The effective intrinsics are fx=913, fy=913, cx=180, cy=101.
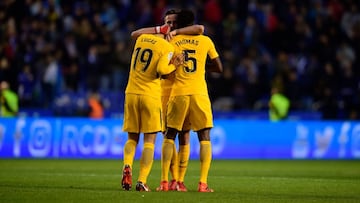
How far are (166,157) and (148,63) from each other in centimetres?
134

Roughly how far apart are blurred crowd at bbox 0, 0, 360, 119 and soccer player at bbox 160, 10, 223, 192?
13369 mm

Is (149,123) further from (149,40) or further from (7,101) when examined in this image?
(7,101)

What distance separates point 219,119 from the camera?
25.2m

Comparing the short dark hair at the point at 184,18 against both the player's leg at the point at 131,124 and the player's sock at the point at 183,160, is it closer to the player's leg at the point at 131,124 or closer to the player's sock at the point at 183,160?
the player's leg at the point at 131,124

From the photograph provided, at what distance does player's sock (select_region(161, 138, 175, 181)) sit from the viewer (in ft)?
41.5

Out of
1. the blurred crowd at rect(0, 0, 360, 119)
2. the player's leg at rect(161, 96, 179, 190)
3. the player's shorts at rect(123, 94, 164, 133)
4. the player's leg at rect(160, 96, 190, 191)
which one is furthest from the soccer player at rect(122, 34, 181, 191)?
the blurred crowd at rect(0, 0, 360, 119)

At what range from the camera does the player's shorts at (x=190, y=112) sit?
1267cm

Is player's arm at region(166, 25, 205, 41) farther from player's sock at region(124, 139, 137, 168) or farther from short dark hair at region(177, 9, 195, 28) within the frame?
player's sock at region(124, 139, 137, 168)

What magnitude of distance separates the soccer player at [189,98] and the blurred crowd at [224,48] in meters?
13.4

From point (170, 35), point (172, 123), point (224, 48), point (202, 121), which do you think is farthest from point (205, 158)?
point (224, 48)

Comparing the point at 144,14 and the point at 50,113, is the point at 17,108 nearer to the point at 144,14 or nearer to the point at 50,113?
the point at 50,113

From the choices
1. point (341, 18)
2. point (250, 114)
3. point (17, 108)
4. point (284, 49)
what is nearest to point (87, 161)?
point (17, 108)

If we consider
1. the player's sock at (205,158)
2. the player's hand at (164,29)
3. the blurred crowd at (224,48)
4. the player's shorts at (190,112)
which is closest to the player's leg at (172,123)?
the player's shorts at (190,112)

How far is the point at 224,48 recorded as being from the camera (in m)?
27.6
